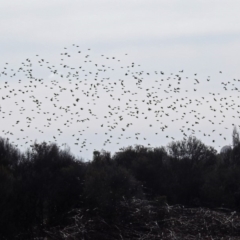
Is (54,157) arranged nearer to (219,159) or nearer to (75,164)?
(75,164)

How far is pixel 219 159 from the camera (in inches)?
2842

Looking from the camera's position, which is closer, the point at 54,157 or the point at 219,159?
the point at 54,157

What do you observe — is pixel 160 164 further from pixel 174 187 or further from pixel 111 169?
pixel 111 169

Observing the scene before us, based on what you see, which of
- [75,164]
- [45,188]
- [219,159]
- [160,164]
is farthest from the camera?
[219,159]

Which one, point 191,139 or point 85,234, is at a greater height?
point 191,139

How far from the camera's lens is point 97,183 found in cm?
4747

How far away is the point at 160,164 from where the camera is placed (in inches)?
2562

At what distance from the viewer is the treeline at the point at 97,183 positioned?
46.0 m

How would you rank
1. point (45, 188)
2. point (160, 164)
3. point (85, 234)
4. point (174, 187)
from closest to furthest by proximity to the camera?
point (85, 234) → point (45, 188) → point (174, 187) → point (160, 164)

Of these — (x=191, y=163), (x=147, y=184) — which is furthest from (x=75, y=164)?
(x=191, y=163)

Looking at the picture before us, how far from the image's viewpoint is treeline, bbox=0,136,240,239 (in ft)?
151

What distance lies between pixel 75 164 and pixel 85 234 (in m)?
18.1

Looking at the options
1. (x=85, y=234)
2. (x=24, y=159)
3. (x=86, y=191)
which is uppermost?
(x=24, y=159)

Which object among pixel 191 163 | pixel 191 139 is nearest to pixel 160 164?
pixel 191 163
